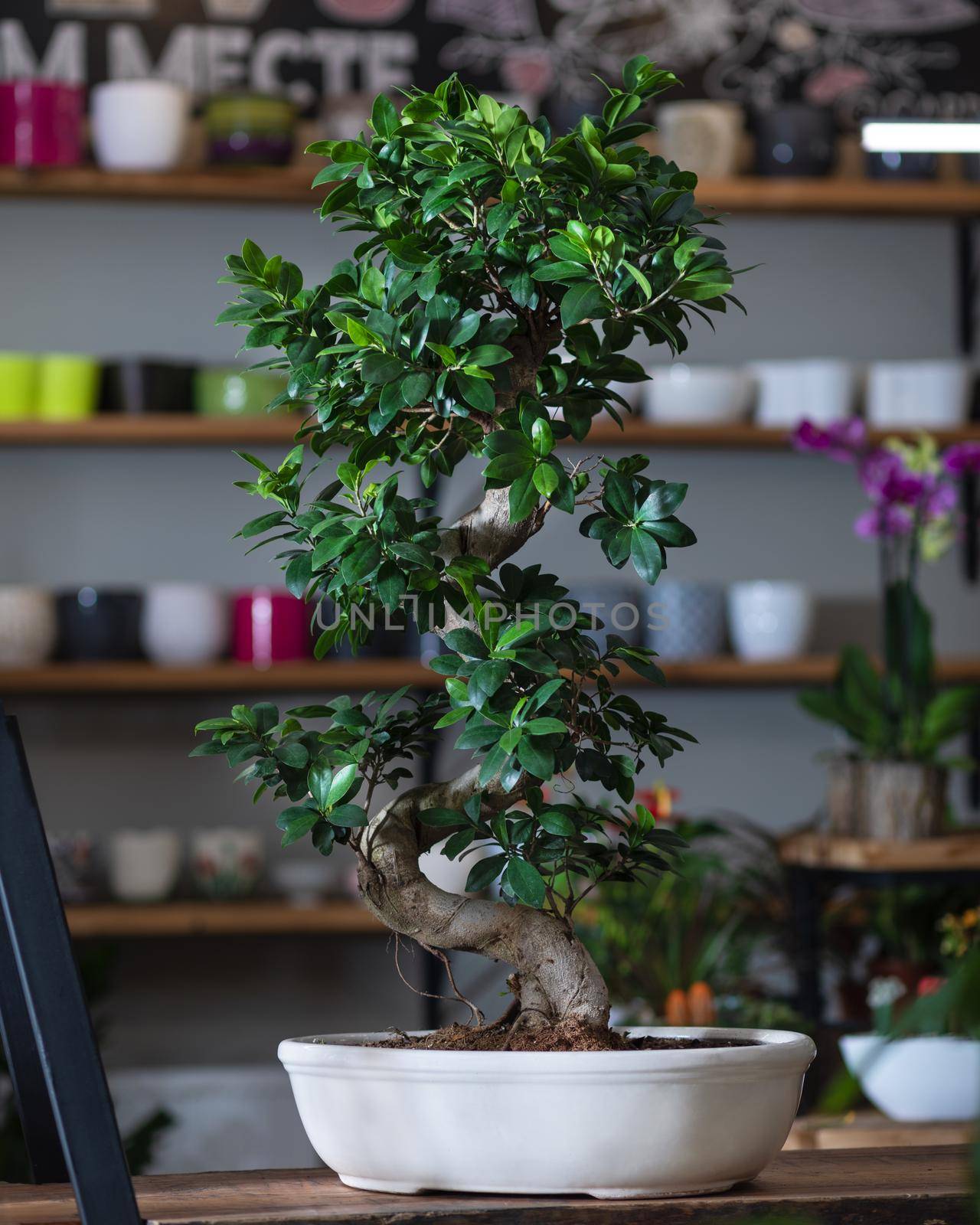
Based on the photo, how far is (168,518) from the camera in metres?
3.23

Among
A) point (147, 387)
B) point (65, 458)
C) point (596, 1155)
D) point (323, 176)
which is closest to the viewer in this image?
point (596, 1155)

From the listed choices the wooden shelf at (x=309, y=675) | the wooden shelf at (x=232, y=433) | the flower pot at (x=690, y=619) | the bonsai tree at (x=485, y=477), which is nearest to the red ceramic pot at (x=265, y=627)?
the wooden shelf at (x=309, y=675)

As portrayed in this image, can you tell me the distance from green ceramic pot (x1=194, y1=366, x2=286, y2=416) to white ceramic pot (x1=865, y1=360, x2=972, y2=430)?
3.89 feet

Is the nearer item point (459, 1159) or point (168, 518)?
point (459, 1159)

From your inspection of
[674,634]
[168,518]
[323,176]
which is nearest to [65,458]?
[168,518]

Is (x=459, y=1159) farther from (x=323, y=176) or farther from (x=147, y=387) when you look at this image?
(x=147, y=387)

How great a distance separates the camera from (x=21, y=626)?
2877 millimetres

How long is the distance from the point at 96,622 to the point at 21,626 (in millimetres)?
133

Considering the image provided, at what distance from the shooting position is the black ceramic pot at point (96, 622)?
290 centimetres

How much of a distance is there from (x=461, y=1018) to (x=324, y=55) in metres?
2.00

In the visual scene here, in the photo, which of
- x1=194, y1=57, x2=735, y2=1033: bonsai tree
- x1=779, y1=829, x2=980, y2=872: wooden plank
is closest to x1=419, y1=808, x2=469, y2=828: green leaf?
x1=194, y1=57, x2=735, y2=1033: bonsai tree

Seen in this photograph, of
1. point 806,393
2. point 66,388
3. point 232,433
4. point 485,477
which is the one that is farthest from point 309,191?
point 485,477

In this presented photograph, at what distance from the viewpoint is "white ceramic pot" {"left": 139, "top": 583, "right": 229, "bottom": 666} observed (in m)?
2.90

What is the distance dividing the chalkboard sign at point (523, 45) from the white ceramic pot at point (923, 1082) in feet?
6.83
